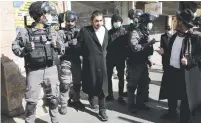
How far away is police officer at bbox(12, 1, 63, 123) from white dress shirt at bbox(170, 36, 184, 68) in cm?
182

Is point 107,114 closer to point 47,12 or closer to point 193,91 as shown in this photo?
point 193,91

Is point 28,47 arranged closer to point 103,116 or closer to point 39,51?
point 39,51

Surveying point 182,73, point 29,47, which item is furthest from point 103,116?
point 29,47

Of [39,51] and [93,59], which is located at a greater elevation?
[39,51]

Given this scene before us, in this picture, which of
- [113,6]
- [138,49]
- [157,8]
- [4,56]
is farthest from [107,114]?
[157,8]

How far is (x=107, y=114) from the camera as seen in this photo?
4.98m

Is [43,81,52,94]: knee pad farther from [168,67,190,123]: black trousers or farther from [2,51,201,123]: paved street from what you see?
[168,67,190,123]: black trousers

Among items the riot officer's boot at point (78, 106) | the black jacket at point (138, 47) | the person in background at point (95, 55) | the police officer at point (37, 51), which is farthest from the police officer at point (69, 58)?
the black jacket at point (138, 47)

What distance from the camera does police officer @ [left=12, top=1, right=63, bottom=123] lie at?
3.79 metres

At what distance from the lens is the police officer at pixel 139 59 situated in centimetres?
457

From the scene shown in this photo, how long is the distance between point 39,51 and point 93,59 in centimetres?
108

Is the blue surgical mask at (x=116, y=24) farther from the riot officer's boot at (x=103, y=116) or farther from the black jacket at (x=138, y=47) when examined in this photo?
the riot officer's boot at (x=103, y=116)

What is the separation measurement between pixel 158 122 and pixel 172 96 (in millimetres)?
522

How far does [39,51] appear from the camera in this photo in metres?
3.82
